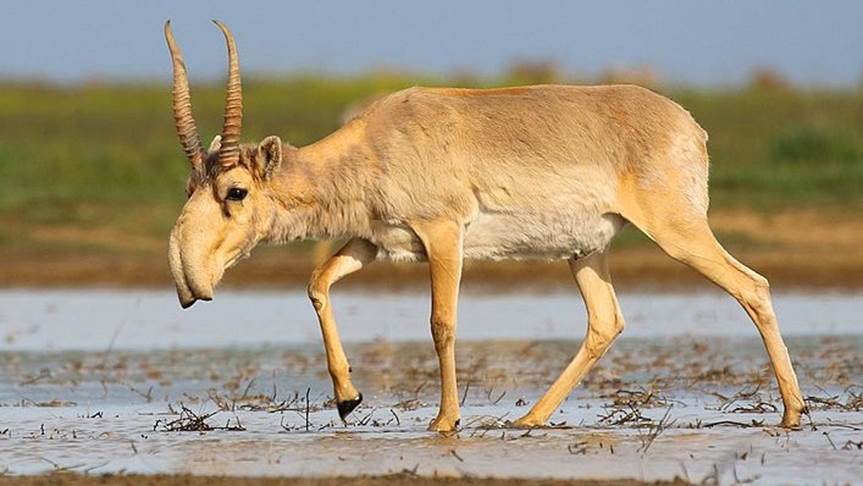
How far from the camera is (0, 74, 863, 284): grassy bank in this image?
911 inches

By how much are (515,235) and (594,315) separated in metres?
0.80

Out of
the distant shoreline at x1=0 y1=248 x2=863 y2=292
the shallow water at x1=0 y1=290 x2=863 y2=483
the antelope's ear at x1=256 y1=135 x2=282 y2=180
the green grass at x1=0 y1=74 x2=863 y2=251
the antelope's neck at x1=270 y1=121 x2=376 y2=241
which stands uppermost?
the antelope's ear at x1=256 y1=135 x2=282 y2=180

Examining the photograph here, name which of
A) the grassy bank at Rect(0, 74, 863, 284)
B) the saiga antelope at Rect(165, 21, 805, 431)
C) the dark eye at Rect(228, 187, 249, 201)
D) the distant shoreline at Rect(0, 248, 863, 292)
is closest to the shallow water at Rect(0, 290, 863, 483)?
the saiga antelope at Rect(165, 21, 805, 431)

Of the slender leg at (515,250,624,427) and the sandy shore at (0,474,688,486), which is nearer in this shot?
the sandy shore at (0,474,688,486)

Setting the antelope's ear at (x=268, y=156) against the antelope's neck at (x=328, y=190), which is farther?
the antelope's neck at (x=328, y=190)

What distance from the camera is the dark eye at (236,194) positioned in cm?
963

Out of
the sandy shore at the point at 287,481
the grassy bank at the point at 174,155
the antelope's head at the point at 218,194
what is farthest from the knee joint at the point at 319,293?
the grassy bank at the point at 174,155

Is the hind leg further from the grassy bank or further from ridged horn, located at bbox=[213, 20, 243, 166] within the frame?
the grassy bank

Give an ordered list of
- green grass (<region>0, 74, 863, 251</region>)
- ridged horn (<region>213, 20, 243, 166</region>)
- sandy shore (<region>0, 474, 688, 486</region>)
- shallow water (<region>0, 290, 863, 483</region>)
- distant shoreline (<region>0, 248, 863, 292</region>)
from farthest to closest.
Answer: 1. green grass (<region>0, 74, 863, 251</region>)
2. distant shoreline (<region>0, 248, 863, 292</region>)
3. ridged horn (<region>213, 20, 243, 166</region>)
4. shallow water (<region>0, 290, 863, 483</region>)
5. sandy shore (<region>0, 474, 688, 486</region>)

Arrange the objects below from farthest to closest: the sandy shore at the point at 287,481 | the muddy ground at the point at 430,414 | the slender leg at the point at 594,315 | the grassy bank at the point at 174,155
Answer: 1. the grassy bank at the point at 174,155
2. the slender leg at the point at 594,315
3. the muddy ground at the point at 430,414
4. the sandy shore at the point at 287,481

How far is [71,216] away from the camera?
23.5 m

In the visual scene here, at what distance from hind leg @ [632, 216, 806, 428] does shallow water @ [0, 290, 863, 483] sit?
0.38m

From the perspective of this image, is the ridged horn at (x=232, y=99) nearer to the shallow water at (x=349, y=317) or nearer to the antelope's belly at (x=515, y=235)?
the antelope's belly at (x=515, y=235)

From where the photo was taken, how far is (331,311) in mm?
9898
